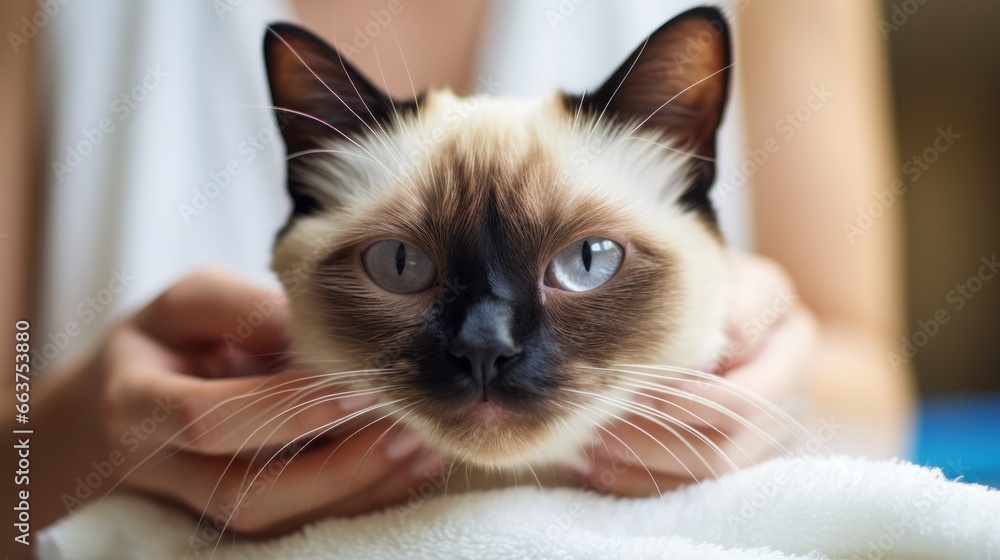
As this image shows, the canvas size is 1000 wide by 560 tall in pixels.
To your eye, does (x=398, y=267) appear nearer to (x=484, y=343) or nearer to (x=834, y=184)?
(x=484, y=343)

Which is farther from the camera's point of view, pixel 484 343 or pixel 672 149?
pixel 672 149

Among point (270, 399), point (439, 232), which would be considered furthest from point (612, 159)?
point (270, 399)

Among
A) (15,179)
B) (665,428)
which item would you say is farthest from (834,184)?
(15,179)

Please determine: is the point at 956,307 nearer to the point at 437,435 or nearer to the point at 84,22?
the point at 437,435

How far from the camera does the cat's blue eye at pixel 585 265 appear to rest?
635mm

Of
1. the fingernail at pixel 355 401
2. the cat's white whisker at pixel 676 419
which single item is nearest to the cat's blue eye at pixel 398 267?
the fingernail at pixel 355 401

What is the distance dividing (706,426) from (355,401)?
1.26 ft

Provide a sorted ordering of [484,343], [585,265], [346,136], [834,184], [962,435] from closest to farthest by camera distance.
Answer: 1. [484,343]
2. [585,265]
3. [346,136]
4. [962,435]
5. [834,184]

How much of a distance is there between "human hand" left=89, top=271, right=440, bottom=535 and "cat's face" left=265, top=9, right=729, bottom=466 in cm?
6

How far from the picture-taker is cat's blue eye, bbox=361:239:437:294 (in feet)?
2.11

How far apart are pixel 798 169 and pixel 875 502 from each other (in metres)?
0.85

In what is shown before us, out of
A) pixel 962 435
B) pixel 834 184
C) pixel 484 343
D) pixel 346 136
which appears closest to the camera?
pixel 484 343

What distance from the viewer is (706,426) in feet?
2.36

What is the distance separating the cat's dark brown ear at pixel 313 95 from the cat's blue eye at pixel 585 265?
279mm
